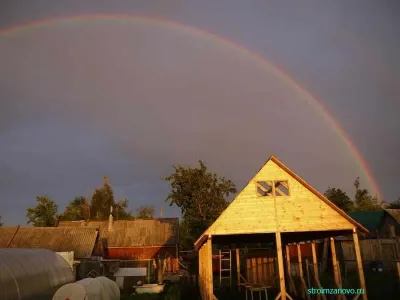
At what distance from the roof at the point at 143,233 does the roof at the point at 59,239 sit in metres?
3.77

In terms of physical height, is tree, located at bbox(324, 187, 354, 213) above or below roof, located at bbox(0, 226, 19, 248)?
above

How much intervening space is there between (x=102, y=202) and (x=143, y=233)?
1926 inches

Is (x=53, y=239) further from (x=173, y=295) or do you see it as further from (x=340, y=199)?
(x=340, y=199)

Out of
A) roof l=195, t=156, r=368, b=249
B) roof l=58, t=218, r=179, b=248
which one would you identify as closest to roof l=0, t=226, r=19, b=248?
roof l=58, t=218, r=179, b=248

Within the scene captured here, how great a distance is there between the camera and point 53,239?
4138cm

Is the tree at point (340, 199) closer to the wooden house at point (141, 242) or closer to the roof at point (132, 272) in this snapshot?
the wooden house at point (141, 242)

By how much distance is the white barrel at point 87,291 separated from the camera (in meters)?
13.8

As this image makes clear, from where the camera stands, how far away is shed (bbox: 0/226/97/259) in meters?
38.4

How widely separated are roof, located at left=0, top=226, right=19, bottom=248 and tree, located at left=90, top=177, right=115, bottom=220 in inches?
1686

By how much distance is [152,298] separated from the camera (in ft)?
70.9

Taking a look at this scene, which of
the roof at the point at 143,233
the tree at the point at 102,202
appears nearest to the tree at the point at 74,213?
the tree at the point at 102,202

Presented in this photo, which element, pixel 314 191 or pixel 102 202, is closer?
pixel 314 191

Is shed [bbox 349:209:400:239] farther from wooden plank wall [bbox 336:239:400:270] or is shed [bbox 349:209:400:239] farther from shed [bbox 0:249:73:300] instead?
shed [bbox 0:249:73:300]

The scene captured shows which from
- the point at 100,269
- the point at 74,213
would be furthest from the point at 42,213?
the point at 100,269
